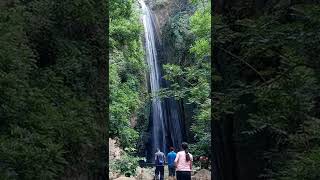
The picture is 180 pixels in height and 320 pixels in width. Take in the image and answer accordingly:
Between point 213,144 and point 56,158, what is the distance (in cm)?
406

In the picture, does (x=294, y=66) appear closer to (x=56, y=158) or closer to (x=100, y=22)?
(x=56, y=158)

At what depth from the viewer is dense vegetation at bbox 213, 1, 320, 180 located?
360cm

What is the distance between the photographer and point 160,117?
76.7ft

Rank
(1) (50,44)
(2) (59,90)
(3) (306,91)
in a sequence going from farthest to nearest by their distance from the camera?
1. (1) (50,44)
2. (2) (59,90)
3. (3) (306,91)

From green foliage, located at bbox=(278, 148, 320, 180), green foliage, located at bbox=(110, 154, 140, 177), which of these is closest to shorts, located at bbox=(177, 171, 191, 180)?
green foliage, located at bbox=(278, 148, 320, 180)

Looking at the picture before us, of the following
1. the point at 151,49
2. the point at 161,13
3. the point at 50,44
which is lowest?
the point at 50,44

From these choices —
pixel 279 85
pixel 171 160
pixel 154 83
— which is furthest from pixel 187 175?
pixel 154 83

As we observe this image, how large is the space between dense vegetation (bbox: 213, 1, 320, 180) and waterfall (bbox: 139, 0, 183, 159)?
15916 millimetres

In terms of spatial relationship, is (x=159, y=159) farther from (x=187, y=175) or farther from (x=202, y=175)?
(x=187, y=175)

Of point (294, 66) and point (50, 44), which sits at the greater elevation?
point (50, 44)

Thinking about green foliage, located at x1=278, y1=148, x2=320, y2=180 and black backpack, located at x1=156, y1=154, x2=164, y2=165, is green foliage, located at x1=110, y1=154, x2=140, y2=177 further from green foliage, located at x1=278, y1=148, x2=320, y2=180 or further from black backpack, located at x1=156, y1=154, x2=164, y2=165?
green foliage, located at x1=278, y1=148, x2=320, y2=180

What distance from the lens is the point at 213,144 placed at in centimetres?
795

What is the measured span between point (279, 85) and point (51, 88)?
266 centimetres

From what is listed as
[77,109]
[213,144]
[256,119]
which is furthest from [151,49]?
[256,119]
